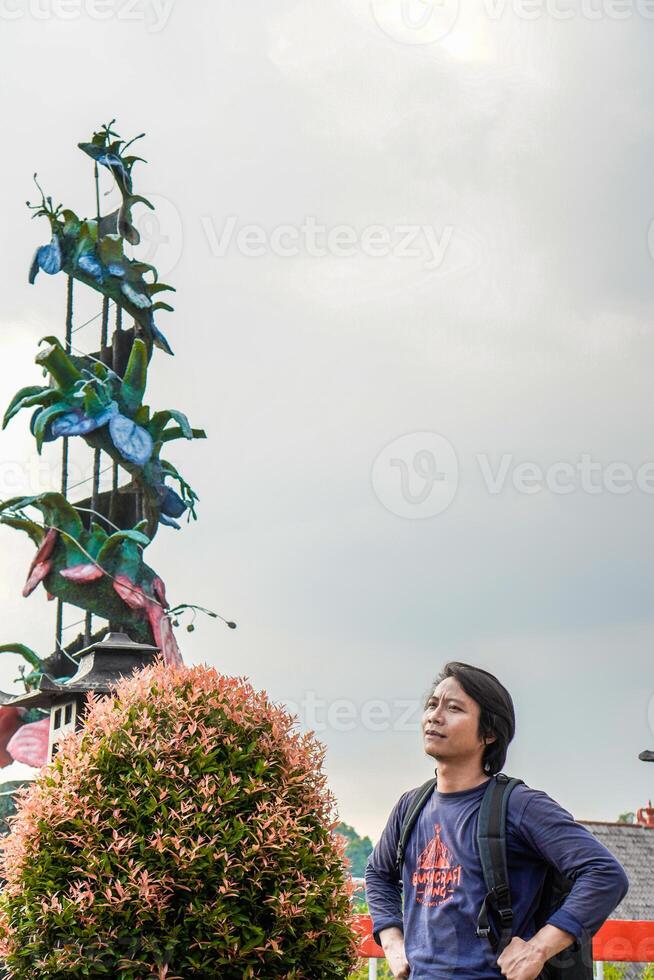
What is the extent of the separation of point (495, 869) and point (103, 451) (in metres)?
10.9

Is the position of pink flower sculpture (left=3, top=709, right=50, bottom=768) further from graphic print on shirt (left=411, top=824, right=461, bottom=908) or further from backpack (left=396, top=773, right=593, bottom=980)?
backpack (left=396, top=773, right=593, bottom=980)

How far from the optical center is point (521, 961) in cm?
291

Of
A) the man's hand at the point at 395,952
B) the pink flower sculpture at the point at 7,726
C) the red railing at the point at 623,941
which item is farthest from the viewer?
the pink flower sculpture at the point at 7,726

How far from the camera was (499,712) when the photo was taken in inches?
134

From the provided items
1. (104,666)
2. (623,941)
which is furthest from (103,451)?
(623,941)

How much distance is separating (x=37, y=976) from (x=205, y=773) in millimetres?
904

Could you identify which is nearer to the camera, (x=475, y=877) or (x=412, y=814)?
(x=475, y=877)

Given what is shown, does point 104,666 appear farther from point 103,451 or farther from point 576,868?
point 576,868

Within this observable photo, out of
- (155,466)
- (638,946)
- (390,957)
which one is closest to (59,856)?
(390,957)

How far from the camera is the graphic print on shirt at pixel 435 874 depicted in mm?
3143

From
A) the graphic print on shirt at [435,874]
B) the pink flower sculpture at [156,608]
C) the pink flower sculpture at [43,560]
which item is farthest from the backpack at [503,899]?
the pink flower sculpture at [43,560]

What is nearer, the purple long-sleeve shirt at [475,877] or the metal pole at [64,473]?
the purple long-sleeve shirt at [475,877]

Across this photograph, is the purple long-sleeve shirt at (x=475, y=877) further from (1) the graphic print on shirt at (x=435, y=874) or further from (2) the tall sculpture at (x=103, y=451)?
(2) the tall sculpture at (x=103, y=451)

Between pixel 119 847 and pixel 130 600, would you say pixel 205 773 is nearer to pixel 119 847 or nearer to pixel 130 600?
pixel 119 847
